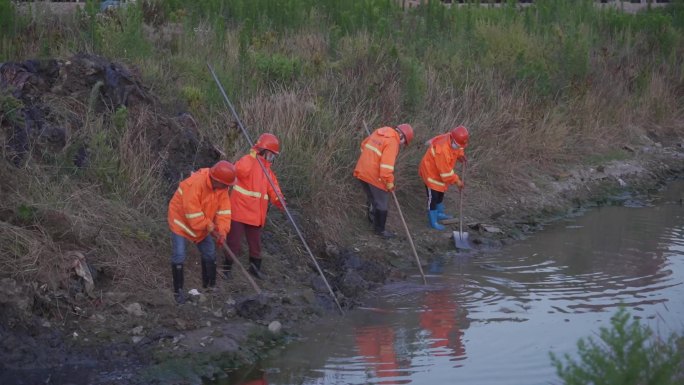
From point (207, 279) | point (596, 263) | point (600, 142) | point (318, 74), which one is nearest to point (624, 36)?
point (600, 142)

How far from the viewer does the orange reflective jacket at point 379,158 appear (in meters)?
13.1

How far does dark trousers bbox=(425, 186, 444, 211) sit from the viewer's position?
14.3 metres

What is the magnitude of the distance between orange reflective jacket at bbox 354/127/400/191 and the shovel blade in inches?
49.2

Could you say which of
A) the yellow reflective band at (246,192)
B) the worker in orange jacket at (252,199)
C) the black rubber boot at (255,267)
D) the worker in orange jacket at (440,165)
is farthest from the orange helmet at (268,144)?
the worker in orange jacket at (440,165)

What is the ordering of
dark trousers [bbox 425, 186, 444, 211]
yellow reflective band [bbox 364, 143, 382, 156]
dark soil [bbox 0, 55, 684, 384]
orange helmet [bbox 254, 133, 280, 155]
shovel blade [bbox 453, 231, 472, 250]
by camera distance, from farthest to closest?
dark trousers [bbox 425, 186, 444, 211] → shovel blade [bbox 453, 231, 472, 250] → yellow reflective band [bbox 364, 143, 382, 156] → orange helmet [bbox 254, 133, 280, 155] → dark soil [bbox 0, 55, 684, 384]

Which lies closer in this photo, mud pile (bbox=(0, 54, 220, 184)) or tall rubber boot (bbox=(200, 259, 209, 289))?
tall rubber boot (bbox=(200, 259, 209, 289))

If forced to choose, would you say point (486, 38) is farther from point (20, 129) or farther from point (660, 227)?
point (20, 129)

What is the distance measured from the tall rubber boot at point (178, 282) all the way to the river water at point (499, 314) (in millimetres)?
1155

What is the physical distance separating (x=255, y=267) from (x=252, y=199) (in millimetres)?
722

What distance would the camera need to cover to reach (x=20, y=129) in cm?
1111

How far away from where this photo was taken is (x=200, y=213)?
9641 millimetres

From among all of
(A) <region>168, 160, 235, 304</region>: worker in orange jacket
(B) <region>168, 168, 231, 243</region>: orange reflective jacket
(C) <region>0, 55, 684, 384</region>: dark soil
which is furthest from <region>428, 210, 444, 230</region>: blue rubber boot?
(B) <region>168, 168, 231, 243</region>: orange reflective jacket

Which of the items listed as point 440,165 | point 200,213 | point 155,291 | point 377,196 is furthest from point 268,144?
point 440,165

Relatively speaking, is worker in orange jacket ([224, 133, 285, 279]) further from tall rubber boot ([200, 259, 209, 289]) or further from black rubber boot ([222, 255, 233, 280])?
tall rubber boot ([200, 259, 209, 289])
